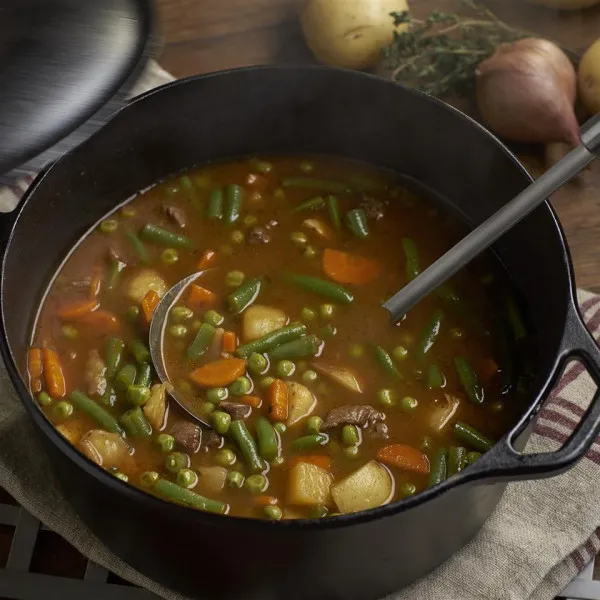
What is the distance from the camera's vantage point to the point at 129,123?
3.27m

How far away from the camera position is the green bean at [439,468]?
A: 2697 millimetres

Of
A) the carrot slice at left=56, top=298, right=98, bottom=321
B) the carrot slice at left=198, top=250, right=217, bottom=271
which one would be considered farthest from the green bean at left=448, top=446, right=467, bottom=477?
the carrot slice at left=56, top=298, right=98, bottom=321

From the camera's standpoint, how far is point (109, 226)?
339cm

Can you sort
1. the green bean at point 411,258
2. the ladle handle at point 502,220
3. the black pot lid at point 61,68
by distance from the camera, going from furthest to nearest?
the green bean at point 411,258 < the black pot lid at point 61,68 < the ladle handle at point 502,220

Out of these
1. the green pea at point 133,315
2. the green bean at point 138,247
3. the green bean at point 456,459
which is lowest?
the green bean at point 456,459

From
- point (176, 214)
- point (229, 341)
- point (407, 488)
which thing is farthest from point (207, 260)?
point (407, 488)

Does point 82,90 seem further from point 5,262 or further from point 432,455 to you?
point 432,455

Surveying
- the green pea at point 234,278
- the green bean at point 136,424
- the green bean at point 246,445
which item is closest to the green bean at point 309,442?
the green bean at point 246,445

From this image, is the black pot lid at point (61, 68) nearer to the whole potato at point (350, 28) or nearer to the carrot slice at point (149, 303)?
the carrot slice at point (149, 303)

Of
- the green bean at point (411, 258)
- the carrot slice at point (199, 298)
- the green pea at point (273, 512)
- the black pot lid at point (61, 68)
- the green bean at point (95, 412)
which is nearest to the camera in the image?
the green pea at point (273, 512)

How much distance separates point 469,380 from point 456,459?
0.29 metres

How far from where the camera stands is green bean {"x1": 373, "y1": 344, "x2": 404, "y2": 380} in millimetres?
2935

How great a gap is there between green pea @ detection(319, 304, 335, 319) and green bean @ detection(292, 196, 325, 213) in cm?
48

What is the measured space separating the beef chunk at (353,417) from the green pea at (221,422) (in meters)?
0.28
